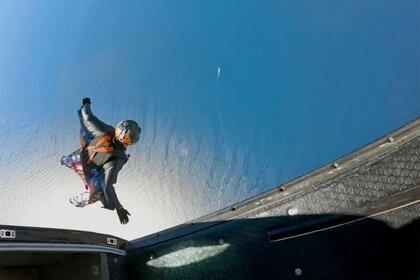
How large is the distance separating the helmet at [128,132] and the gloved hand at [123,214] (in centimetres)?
30

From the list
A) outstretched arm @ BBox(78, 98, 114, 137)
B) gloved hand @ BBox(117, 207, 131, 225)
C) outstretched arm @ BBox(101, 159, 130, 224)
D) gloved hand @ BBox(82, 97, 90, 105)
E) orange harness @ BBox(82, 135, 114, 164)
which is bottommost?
gloved hand @ BBox(117, 207, 131, 225)

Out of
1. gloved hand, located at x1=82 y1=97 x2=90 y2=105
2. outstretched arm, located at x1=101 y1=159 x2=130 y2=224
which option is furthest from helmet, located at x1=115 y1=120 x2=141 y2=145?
gloved hand, located at x1=82 y1=97 x2=90 y2=105

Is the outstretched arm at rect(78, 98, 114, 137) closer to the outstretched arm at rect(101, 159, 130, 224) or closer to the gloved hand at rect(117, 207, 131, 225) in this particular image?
the outstretched arm at rect(101, 159, 130, 224)

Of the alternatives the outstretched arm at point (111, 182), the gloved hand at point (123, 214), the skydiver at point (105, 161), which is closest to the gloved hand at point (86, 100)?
the skydiver at point (105, 161)

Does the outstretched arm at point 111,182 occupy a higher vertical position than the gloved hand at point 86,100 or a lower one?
lower

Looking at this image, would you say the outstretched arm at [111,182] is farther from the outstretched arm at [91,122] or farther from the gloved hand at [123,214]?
the outstretched arm at [91,122]

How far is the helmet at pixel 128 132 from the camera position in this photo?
1.88m

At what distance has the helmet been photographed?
188cm

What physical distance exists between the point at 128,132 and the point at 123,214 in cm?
Result: 37

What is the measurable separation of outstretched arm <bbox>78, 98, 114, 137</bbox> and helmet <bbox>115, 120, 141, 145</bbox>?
47 mm

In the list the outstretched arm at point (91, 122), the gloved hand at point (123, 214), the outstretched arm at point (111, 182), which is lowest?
the gloved hand at point (123, 214)

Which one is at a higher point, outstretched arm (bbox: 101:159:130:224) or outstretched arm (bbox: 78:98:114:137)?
outstretched arm (bbox: 78:98:114:137)

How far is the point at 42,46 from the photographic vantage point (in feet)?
7.38

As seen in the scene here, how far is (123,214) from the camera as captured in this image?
183 centimetres
